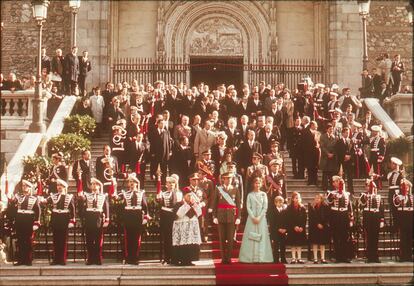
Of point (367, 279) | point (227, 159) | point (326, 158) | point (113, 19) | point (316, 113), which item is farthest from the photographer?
point (113, 19)

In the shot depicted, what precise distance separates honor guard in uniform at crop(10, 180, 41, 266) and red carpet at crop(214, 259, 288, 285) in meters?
3.49

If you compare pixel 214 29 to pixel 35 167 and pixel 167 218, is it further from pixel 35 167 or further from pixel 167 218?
pixel 167 218

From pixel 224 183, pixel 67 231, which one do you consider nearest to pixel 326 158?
pixel 224 183

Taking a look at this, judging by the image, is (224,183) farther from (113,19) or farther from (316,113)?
(113,19)

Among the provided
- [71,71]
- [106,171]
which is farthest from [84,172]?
[71,71]

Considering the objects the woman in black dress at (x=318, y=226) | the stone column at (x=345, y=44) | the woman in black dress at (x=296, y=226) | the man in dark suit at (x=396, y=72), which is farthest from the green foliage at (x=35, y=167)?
the stone column at (x=345, y=44)

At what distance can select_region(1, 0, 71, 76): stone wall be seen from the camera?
99.8 ft

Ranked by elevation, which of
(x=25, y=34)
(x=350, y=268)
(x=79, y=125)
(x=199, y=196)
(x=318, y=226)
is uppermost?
(x=25, y=34)

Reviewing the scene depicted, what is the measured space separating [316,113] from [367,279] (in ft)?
26.1

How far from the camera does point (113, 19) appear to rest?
29.4m

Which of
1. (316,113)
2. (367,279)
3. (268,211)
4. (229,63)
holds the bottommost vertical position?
(367,279)

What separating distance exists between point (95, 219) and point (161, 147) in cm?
367

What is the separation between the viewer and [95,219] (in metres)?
14.6

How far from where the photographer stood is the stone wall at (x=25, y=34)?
30.4m
